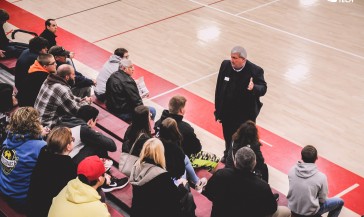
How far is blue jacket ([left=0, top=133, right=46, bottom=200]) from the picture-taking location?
4.41 metres

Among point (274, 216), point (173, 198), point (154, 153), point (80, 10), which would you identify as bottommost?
point (80, 10)

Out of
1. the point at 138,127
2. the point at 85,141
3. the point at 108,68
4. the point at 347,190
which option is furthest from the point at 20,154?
the point at 347,190

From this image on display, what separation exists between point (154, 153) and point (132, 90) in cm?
261

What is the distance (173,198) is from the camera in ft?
13.6

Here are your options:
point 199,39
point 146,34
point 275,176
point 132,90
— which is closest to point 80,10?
point 146,34

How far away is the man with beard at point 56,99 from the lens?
5.65 meters

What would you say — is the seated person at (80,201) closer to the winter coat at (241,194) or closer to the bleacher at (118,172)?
the winter coat at (241,194)

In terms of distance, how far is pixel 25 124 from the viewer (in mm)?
4426

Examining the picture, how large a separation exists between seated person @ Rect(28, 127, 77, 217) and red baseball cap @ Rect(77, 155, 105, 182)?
30 centimetres

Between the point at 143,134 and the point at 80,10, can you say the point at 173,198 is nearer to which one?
the point at 143,134

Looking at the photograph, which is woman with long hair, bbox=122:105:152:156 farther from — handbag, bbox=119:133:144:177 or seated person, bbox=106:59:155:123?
seated person, bbox=106:59:155:123

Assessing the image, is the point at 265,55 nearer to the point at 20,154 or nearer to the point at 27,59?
the point at 27,59

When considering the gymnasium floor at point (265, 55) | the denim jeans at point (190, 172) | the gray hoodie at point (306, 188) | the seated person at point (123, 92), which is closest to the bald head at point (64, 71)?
the seated person at point (123, 92)

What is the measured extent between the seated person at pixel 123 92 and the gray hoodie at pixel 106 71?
1.30 ft
